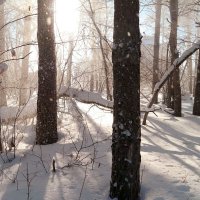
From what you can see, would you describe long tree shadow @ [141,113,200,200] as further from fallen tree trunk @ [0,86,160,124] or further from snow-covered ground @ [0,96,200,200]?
fallen tree trunk @ [0,86,160,124]

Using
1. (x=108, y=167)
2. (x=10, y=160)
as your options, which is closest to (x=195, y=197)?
(x=108, y=167)

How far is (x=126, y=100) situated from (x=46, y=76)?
9.85 feet

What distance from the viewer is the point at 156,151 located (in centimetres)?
652

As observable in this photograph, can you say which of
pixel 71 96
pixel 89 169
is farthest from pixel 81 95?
pixel 89 169

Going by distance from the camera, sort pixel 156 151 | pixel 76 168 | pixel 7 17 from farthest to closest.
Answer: pixel 7 17, pixel 156 151, pixel 76 168

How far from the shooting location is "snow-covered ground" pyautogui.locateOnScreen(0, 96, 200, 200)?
4.56 m

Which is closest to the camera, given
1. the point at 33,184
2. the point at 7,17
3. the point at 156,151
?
the point at 33,184

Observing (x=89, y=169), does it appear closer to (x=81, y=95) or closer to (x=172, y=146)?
(x=172, y=146)

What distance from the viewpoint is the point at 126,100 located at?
4215mm

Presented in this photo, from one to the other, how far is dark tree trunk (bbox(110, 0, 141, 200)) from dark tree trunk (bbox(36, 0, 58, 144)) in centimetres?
285

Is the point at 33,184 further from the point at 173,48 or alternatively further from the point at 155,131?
the point at 173,48

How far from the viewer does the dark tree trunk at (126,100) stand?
13.6 feet

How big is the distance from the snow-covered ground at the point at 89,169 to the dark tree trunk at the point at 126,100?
0.32 meters

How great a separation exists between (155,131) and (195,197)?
13.6 feet
